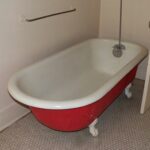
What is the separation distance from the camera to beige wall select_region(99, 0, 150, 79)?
2.71 metres

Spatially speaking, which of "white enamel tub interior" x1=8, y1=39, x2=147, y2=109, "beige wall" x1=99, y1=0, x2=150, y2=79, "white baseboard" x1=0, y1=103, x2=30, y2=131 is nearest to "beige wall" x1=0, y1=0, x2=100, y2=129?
"white baseboard" x1=0, y1=103, x2=30, y2=131

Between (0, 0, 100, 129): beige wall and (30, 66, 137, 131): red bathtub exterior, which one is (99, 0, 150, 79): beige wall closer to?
(0, 0, 100, 129): beige wall

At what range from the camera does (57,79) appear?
234cm

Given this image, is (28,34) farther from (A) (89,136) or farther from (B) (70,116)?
(A) (89,136)

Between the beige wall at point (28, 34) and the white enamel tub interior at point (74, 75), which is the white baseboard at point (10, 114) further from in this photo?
the white enamel tub interior at point (74, 75)

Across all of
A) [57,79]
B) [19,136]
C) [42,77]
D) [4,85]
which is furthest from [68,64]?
[19,136]

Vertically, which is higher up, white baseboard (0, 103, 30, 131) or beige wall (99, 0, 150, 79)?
beige wall (99, 0, 150, 79)

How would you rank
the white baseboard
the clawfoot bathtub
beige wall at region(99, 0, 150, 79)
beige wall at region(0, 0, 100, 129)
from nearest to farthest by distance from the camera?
the clawfoot bathtub, beige wall at region(0, 0, 100, 129), the white baseboard, beige wall at region(99, 0, 150, 79)

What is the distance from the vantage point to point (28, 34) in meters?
2.11

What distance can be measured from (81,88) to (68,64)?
26 centimetres

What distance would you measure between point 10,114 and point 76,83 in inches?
27.6

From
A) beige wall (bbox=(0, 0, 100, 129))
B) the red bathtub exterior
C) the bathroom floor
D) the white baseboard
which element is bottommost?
the bathroom floor

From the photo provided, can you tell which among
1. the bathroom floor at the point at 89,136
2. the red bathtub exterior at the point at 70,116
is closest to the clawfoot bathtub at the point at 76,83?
the red bathtub exterior at the point at 70,116

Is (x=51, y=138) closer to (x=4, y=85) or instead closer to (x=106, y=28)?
(x=4, y=85)
